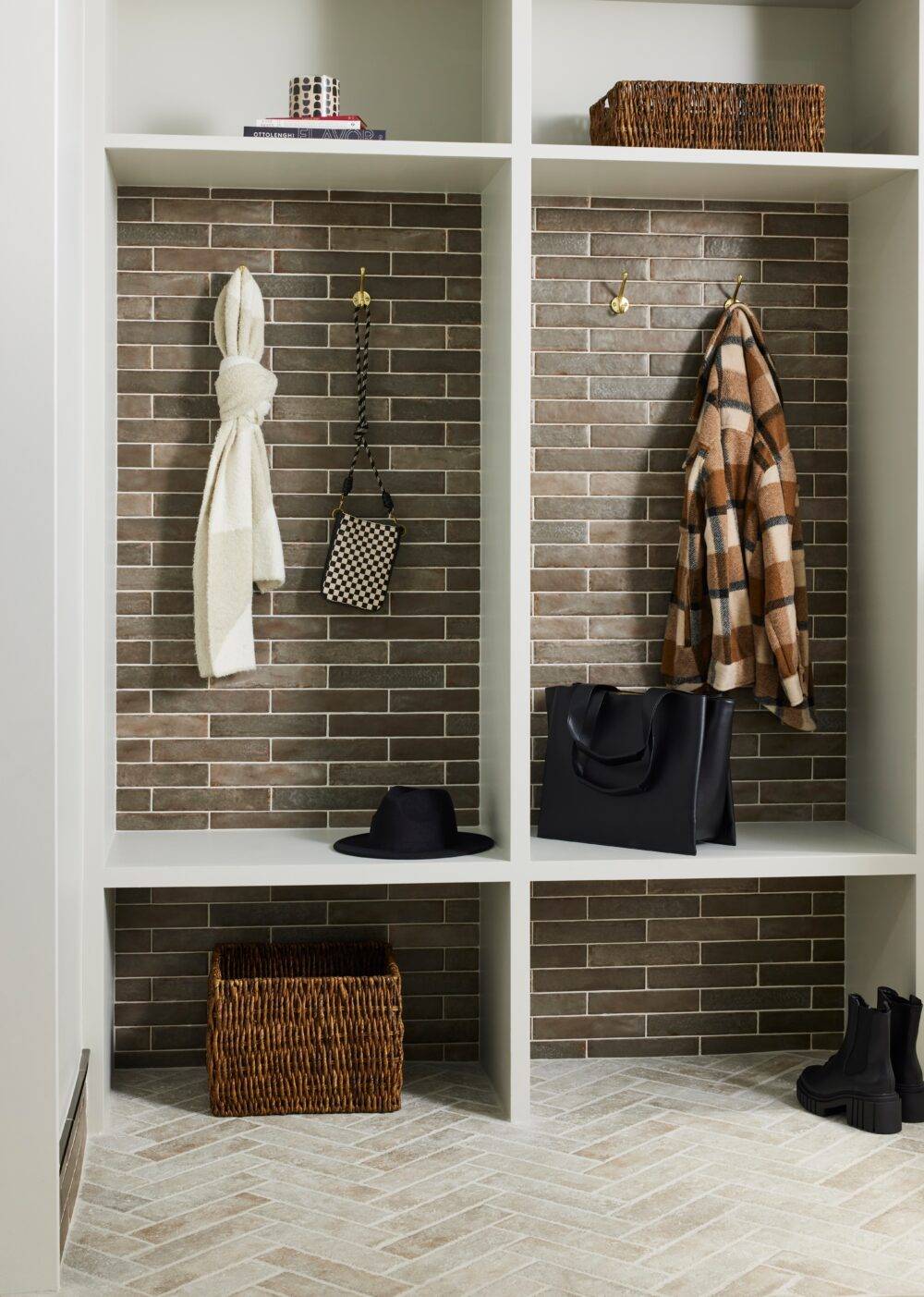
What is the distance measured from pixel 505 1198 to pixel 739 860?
87 cm

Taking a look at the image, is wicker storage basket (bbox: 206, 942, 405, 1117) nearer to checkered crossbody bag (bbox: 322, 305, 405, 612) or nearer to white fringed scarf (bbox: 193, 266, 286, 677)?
white fringed scarf (bbox: 193, 266, 286, 677)

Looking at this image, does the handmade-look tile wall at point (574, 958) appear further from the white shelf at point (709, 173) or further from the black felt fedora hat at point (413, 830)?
the white shelf at point (709, 173)

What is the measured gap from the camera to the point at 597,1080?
10.1 ft

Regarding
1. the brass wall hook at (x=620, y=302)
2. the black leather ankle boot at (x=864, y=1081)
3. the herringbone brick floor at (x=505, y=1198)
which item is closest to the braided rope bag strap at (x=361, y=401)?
the brass wall hook at (x=620, y=302)

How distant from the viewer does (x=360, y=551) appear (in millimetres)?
3100

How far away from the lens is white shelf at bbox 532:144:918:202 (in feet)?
9.31

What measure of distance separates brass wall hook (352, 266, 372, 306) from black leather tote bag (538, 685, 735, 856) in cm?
101

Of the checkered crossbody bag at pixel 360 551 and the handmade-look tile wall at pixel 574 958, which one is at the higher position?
the checkered crossbody bag at pixel 360 551

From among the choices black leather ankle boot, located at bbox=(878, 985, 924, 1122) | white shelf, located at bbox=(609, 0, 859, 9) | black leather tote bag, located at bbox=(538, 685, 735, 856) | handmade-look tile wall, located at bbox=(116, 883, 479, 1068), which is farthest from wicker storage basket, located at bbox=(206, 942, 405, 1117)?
white shelf, located at bbox=(609, 0, 859, 9)

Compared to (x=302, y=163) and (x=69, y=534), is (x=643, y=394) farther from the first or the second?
(x=69, y=534)

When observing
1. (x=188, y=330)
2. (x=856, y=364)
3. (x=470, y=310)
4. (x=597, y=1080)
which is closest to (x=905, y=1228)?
(x=597, y=1080)

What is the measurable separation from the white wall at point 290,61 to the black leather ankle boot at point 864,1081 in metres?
2.16

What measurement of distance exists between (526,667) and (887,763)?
0.91 m

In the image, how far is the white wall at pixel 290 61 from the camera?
305 cm
